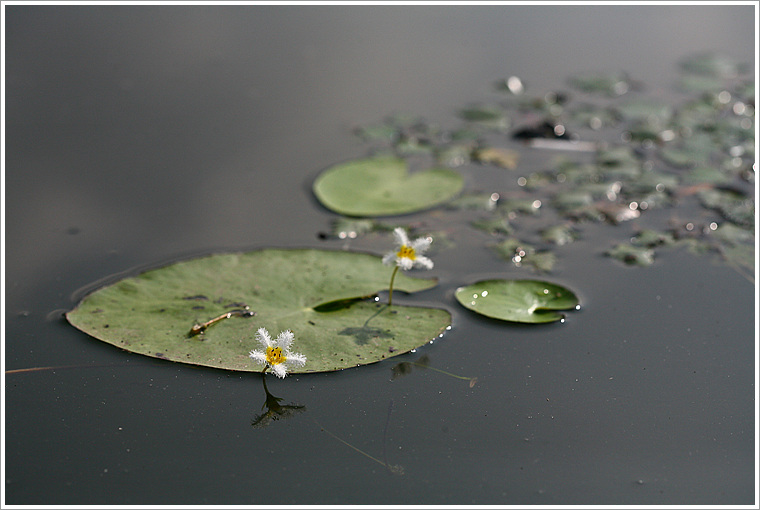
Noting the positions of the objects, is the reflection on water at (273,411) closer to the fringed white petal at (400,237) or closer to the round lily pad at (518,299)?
the fringed white petal at (400,237)

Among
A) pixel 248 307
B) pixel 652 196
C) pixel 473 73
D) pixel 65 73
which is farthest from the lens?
pixel 473 73

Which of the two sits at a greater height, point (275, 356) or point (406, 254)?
point (406, 254)

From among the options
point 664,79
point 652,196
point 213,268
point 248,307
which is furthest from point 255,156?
point 664,79

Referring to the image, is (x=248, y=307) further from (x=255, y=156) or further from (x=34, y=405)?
(x=255, y=156)

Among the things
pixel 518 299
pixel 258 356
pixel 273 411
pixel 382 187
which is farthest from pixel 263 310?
pixel 382 187

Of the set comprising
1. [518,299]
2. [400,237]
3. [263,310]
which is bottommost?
[263,310]

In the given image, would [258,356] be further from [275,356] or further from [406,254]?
[406,254]

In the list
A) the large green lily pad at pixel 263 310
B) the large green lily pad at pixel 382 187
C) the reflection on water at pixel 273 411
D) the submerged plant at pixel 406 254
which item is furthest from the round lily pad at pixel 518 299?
the reflection on water at pixel 273 411
